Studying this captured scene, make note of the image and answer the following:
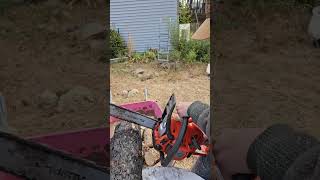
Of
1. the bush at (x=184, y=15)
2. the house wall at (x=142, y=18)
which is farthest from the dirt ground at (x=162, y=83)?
the bush at (x=184, y=15)

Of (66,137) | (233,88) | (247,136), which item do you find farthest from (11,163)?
(233,88)

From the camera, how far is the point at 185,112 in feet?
4.38

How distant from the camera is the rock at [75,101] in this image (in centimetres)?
314

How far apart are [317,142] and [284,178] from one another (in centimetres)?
7

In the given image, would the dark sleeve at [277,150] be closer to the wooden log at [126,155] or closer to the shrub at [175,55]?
the wooden log at [126,155]

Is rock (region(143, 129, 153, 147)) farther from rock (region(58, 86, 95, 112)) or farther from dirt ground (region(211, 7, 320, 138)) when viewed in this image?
rock (region(58, 86, 95, 112))

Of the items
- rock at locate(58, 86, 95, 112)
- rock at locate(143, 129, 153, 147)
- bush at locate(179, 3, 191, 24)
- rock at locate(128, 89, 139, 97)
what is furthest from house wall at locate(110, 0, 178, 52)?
rock at locate(143, 129, 153, 147)

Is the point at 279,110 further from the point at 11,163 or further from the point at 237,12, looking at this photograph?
the point at 11,163

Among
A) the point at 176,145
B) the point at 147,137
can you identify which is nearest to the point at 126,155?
the point at 176,145

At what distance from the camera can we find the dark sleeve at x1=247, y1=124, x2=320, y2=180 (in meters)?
0.55

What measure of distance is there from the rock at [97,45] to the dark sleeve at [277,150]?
369 cm

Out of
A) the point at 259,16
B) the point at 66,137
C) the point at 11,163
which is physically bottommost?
the point at 66,137

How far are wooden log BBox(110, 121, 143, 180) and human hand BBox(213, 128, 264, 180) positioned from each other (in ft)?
1.58

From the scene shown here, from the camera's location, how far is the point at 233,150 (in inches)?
26.0
